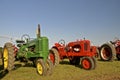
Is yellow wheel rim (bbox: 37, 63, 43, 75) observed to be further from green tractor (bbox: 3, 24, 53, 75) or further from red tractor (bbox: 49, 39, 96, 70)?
red tractor (bbox: 49, 39, 96, 70)

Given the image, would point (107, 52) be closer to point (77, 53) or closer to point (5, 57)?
point (77, 53)

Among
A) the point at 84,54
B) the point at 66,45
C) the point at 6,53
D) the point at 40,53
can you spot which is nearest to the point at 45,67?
the point at 40,53

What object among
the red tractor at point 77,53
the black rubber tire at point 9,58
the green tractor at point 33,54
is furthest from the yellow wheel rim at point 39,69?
the red tractor at point 77,53

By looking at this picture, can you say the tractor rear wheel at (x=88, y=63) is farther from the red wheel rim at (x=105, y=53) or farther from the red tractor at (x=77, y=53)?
the red wheel rim at (x=105, y=53)

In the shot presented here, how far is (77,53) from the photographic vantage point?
1574 centimetres

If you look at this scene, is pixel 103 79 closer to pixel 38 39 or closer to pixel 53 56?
pixel 38 39

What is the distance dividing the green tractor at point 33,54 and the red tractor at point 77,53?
8.56 ft

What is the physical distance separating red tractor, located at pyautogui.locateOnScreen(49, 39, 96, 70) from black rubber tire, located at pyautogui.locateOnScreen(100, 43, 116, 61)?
319 centimetres

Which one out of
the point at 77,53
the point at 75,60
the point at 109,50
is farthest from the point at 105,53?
the point at 77,53

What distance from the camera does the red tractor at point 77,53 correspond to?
14.4m

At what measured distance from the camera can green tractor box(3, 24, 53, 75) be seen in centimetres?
1170

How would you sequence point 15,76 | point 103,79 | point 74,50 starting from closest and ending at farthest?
point 103,79, point 15,76, point 74,50

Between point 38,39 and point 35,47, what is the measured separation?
55 centimetres

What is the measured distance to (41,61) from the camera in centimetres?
1166
